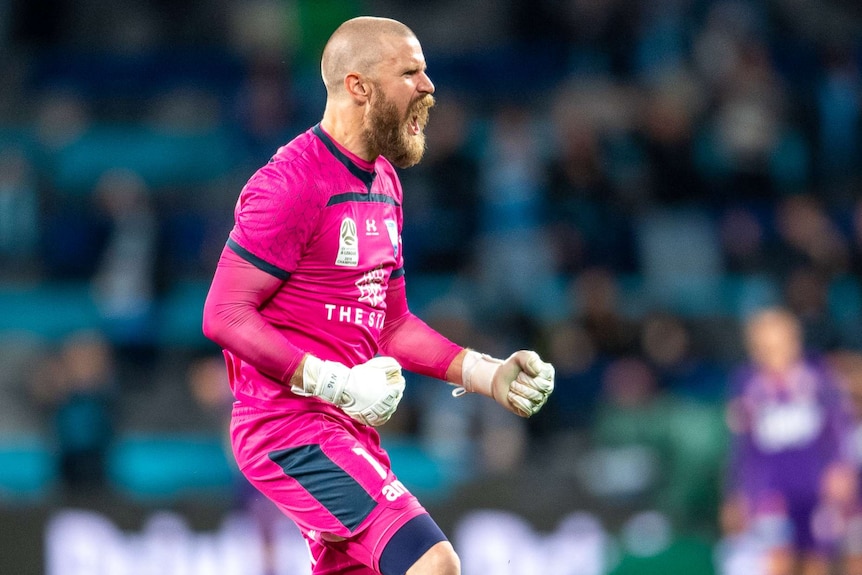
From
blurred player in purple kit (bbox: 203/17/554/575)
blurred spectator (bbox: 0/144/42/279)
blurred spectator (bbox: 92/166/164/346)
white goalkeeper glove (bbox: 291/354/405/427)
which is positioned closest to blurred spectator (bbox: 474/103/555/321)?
blurred spectator (bbox: 92/166/164/346)

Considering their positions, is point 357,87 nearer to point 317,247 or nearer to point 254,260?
point 317,247

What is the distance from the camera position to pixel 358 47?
184 inches

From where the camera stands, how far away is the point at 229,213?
41.8 ft

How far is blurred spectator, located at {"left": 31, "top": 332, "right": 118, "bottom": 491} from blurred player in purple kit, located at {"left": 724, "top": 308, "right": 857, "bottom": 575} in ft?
16.9

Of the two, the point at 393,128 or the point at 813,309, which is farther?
the point at 813,309

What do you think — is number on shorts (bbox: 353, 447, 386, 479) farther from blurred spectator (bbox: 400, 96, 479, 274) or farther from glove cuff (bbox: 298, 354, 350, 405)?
blurred spectator (bbox: 400, 96, 479, 274)

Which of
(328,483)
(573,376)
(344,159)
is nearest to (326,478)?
(328,483)

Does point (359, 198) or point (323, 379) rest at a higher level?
point (359, 198)

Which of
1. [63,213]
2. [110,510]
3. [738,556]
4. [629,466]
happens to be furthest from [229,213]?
[738,556]

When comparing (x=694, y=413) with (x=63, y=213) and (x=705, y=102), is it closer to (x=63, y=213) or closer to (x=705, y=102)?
(x=705, y=102)

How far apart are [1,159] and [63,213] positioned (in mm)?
1036

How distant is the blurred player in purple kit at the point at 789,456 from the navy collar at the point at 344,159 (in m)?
5.77

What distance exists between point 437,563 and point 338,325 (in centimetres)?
96

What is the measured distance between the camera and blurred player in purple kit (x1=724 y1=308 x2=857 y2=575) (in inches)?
384
